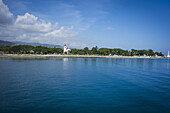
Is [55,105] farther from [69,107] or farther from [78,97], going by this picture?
[78,97]

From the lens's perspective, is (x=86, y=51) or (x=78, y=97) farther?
(x=86, y=51)

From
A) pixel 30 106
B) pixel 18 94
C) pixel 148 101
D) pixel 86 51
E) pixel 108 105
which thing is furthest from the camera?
pixel 86 51

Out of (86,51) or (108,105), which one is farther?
(86,51)

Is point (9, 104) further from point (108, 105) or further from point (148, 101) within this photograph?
point (148, 101)

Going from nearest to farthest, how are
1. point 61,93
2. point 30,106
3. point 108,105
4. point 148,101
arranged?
1. point 30,106
2. point 108,105
3. point 148,101
4. point 61,93

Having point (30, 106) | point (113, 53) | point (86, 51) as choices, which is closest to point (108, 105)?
point (30, 106)

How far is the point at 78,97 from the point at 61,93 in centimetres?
210

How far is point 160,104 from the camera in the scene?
11.1m

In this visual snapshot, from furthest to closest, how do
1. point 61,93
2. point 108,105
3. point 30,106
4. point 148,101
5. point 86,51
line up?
1. point 86,51
2. point 61,93
3. point 148,101
4. point 108,105
5. point 30,106

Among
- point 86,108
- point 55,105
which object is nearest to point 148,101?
point 86,108

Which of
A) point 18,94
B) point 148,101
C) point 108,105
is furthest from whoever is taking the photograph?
point 18,94

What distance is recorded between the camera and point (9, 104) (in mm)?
10219

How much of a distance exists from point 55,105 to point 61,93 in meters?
3.10

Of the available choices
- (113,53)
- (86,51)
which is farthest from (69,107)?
(113,53)
